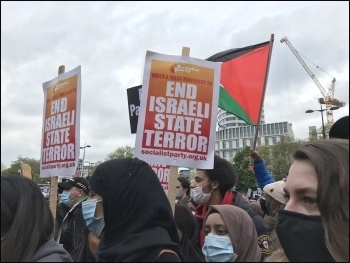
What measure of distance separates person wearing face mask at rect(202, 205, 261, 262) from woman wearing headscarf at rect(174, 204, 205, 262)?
401 mm

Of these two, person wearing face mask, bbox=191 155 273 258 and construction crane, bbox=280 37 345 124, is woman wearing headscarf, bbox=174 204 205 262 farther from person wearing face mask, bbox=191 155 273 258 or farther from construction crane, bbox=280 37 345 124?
construction crane, bbox=280 37 345 124

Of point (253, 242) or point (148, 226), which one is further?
point (253, 242)

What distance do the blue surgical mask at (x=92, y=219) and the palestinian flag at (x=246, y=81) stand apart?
2157 millimetres

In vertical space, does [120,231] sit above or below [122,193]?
below

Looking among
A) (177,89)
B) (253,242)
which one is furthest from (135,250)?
(177,89)

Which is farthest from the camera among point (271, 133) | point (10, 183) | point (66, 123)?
point (271, 133)

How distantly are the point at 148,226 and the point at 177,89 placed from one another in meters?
1.71

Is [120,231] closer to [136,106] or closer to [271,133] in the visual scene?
[136,106]

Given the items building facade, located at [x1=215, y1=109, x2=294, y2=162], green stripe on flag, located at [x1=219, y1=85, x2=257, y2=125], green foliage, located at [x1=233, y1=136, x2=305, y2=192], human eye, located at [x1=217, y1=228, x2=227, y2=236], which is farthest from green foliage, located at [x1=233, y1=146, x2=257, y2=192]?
human eye, located at [x1=217, y1=228, x2=227, y2=236]

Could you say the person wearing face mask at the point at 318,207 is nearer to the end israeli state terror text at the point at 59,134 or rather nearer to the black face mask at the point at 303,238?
→ the black face mask at the point at 303,238

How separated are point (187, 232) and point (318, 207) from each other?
6.87 feet

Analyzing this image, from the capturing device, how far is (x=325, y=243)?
67.1 inches

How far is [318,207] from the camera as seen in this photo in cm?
180

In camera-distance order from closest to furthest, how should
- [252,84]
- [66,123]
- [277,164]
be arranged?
[66,123] < [252,84] < [277,164]
